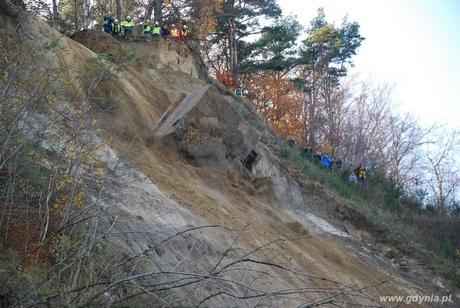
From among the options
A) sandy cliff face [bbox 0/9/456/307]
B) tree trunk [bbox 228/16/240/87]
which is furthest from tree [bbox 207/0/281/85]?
sandy cliff face [bbox 0/9/456/307]

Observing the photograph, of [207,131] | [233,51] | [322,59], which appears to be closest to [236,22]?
[233,51]

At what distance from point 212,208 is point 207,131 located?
3355 millimetres

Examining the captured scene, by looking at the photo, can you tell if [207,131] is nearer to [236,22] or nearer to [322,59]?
[236,22]

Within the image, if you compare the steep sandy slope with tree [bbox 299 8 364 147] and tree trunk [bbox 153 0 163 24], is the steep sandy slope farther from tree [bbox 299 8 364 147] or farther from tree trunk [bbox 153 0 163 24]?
tree [bbox 299 8 364 147]

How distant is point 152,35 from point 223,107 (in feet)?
27.2

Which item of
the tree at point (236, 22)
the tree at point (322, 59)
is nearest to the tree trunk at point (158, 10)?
the tree at point (236, 22)

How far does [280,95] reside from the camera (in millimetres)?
38688

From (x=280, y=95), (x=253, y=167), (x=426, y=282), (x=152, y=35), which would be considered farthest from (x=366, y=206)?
(x=280, y=95)

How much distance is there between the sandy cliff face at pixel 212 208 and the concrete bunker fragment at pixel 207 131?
0.13 metres

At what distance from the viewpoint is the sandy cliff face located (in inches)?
369

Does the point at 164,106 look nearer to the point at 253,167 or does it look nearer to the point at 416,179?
the point at 253,167

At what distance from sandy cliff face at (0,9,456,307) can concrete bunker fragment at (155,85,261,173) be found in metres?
0.13

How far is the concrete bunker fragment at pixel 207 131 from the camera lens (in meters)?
14.6

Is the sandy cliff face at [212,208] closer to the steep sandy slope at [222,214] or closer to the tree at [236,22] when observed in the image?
the steep sandy slope at [222,214]
